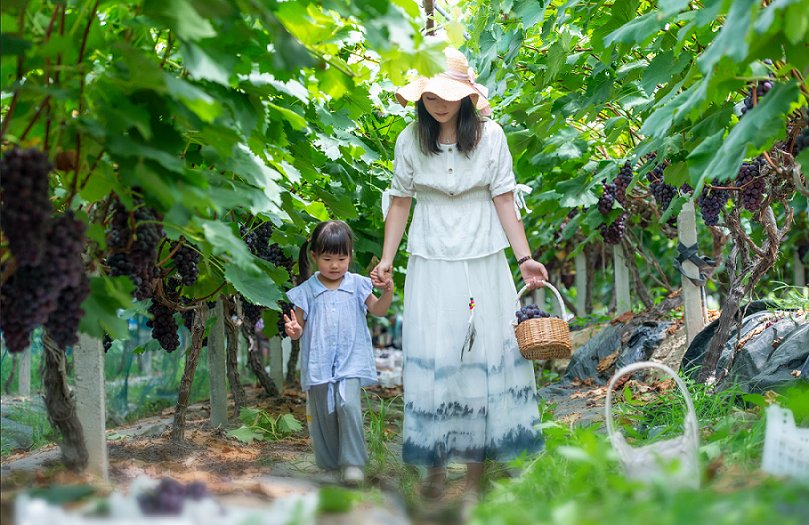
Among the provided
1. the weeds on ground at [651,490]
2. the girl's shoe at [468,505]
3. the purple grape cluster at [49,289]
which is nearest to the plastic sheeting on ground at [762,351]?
the weeds on ground at [651,490]

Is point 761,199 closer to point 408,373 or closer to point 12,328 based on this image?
point 408,373

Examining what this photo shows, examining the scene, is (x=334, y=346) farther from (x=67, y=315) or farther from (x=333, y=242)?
(x=67, y=315)

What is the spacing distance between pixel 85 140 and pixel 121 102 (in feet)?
0.78

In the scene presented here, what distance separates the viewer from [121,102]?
118 inches

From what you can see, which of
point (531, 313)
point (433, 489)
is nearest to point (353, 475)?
point (433, 489)

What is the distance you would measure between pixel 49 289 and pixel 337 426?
78.2 inches

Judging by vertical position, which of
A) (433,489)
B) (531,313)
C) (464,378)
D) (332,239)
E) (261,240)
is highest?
(261,240)

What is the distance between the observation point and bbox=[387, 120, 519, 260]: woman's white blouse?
171 inches

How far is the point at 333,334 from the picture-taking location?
4.61 meters

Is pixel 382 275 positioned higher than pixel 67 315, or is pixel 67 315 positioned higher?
pixel 382 275

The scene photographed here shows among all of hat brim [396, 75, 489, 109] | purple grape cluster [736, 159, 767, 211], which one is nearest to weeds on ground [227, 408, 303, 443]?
hat brim [396, 75, 489, 109]

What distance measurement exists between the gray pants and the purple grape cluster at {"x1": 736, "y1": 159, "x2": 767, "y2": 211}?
7.55ft

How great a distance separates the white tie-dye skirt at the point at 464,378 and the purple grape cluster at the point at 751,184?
1.61 m

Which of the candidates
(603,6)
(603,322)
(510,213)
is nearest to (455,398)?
(510,213)
